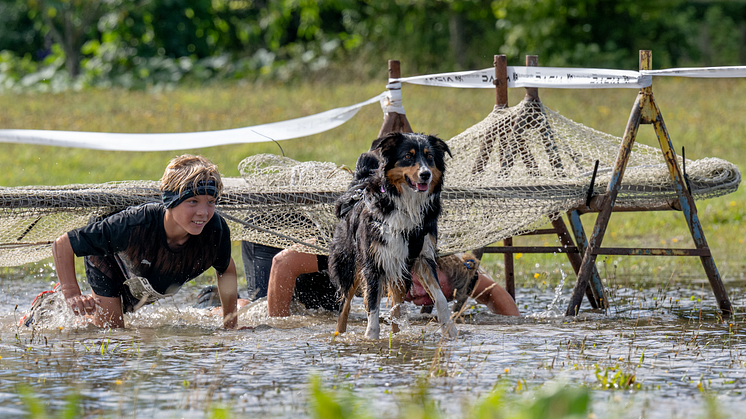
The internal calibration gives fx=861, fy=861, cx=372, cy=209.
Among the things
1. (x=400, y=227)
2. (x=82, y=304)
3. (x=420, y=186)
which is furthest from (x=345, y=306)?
(x=82, y=304)

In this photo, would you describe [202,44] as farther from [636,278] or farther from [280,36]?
[636,278]

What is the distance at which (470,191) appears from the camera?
Result: 5.57 m

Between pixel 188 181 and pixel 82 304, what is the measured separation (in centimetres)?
94

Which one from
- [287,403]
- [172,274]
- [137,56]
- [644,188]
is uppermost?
[137,56]

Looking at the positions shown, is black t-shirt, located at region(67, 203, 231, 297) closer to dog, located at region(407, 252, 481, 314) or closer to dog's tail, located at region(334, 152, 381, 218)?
dog's tail, located at region(334, 152, 381, 218)

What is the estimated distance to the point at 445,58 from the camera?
1014 inches

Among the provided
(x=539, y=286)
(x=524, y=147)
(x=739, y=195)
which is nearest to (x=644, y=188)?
(x=524, y=147)

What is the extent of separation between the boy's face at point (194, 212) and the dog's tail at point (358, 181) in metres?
0.79

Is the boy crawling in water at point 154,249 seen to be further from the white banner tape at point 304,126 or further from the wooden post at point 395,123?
the wooden post at point 395,123

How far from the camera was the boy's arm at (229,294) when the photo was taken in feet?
17.8

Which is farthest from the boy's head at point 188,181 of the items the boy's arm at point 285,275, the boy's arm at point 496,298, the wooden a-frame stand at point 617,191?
the wooden a-frame stand at point 617,191

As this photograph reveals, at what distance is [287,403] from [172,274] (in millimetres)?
1939

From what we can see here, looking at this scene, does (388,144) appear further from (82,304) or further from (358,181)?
(82,304)

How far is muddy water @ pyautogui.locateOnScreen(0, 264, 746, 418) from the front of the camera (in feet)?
12.0
